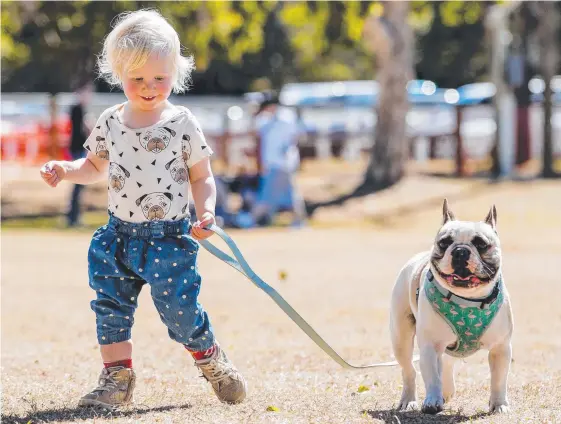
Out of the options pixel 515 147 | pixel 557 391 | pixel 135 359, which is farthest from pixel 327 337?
pixel 515 147

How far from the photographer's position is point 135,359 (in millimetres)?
7316

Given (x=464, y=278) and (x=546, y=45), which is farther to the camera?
(x=546, y=45)

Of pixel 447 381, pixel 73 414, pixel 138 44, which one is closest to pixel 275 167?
pixel 447 381

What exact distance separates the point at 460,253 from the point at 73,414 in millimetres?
1864

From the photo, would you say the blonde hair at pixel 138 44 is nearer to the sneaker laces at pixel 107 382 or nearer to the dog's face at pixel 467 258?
the sneaker laces at pixel 107 382

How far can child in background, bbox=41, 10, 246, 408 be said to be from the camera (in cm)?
534

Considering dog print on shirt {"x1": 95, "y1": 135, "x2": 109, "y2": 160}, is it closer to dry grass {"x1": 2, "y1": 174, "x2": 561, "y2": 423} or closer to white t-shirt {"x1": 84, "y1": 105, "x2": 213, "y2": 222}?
white t-shirt {"x1": 84, "y1": 105, "x2": 213, "y2": 222}

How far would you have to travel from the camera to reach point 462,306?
5.07 meters

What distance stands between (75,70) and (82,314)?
16.0 m

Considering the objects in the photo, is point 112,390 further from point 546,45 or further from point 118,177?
point 546,45

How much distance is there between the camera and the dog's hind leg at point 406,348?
5.48 m

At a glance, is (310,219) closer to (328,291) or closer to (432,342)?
(328,291)

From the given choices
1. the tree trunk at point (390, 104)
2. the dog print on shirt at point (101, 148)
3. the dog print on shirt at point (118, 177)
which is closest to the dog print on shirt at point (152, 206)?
the dog print on shirt at point (118, 177)

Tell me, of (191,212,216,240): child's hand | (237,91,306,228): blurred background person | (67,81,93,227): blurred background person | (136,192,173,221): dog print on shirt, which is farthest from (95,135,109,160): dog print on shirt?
(67,81,93,227): blurred background person
